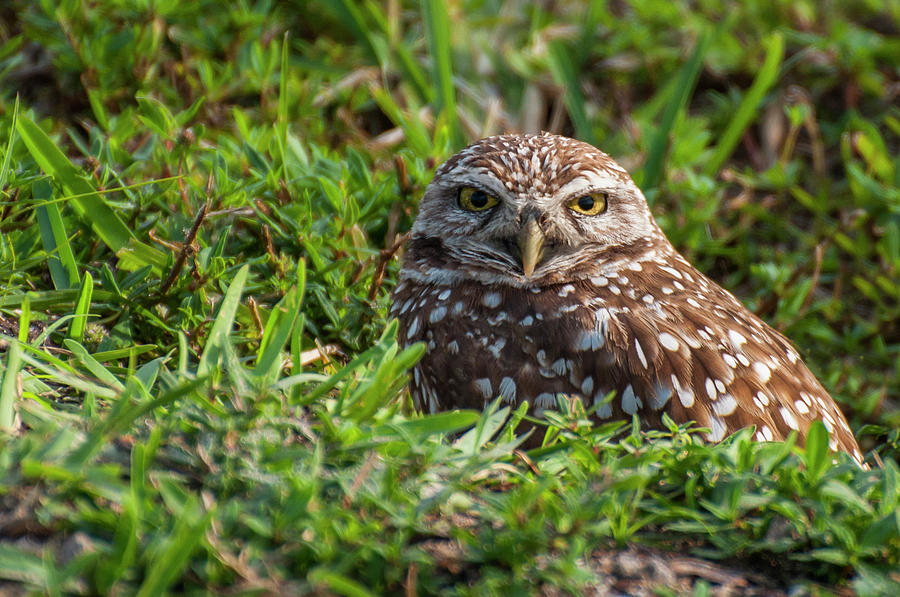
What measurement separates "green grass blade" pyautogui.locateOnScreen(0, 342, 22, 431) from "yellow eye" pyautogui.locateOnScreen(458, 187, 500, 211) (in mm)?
1484

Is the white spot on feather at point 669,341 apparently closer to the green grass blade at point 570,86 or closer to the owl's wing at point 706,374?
the owl's wing at point 706,374

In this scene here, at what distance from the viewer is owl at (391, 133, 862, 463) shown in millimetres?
2617

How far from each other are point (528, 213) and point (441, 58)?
1612 millimetres

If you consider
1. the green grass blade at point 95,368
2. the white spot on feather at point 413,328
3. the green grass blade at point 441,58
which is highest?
the green grass blade at point 441,58

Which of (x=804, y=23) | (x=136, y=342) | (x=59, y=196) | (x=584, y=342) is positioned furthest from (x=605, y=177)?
(x=804, y=23)

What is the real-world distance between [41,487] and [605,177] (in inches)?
78.3

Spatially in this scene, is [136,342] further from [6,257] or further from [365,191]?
[365,191]

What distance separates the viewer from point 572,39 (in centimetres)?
501

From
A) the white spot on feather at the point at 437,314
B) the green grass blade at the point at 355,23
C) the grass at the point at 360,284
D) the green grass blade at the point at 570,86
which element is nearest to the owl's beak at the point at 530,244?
the white spot on feather at the point at 437,314

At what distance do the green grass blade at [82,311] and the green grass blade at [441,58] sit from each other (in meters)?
2.01

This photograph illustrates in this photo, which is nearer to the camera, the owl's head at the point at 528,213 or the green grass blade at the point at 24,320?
the green grass blade at the point at 24,320

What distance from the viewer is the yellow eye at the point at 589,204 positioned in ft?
9.71

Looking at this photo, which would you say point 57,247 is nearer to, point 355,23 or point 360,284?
Result: point 360,284

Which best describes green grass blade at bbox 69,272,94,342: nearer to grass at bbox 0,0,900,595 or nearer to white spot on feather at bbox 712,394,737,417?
grass at bbox 0,0,900,595
